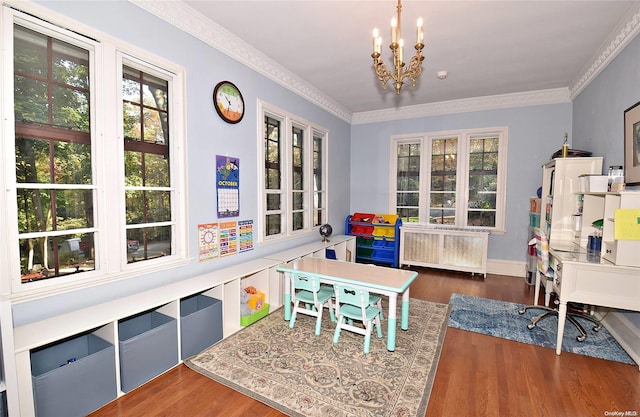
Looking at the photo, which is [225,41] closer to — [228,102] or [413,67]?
[228,102]

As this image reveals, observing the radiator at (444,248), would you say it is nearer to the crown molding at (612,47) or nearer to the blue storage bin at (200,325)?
the crown molding at (612,47)

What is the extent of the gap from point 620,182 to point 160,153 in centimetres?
440

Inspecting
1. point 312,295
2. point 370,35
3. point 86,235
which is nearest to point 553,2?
point 370,35

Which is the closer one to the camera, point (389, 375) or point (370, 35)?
point (389, 375)

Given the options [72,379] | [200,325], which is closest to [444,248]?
[200,325]

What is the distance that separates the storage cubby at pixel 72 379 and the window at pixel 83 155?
20.1 inches

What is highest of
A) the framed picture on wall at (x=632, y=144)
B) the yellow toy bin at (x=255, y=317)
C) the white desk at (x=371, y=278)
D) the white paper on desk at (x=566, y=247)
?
the framed picture on wall at (x=632, y=144)

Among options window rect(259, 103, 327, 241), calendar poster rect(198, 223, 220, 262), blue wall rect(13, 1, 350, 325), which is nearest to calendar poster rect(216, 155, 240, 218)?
blue wall rect(13, 1, 350, 325)

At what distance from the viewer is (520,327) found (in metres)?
3.14

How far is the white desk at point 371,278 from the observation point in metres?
2.59

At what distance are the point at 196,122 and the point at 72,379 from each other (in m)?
2.21

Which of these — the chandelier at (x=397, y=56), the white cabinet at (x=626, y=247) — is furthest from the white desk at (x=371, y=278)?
the chandelier at (x=397, y=56)

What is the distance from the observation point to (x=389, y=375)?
2.30m

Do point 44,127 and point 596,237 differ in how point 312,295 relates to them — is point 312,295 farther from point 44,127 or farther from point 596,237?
point 596,237
